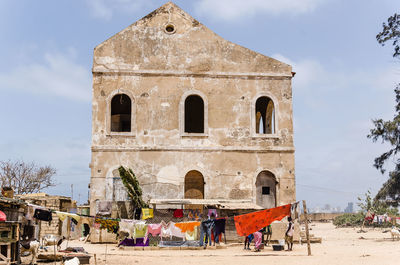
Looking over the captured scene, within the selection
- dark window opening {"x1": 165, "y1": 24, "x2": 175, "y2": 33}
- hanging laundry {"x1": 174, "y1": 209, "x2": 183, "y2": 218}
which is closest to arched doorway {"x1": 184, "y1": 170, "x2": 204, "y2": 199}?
hanging laundry {"x1": 174, "y1": 209, "x2": 183, "y2": 218}

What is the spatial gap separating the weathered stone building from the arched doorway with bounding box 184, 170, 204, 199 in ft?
0.15

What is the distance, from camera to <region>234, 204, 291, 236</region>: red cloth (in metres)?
17.4

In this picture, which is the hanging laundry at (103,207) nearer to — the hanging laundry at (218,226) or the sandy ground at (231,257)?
the sandy ground at (231,257)

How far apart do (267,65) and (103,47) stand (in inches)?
318

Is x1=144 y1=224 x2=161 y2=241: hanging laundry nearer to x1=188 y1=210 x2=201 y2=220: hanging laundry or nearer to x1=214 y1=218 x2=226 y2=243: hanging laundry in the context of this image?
x1=188 y1=210 x2=201 y2=220: hanging laundry

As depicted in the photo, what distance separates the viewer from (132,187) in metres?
21.5

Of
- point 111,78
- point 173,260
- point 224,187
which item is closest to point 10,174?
point 111,78

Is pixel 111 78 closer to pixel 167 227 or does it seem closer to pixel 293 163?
pixel 167 227

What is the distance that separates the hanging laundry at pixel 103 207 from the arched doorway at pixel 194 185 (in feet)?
11.8

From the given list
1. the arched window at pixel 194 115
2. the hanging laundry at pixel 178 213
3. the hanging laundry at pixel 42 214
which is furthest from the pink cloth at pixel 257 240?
the arched window at pixel 194 115

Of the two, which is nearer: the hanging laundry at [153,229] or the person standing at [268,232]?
the hanging laundry at [153,229]

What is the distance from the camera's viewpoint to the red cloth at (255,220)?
17.4 meters

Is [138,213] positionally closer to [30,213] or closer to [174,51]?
[30,213]

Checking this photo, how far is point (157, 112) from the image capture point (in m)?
23.1
